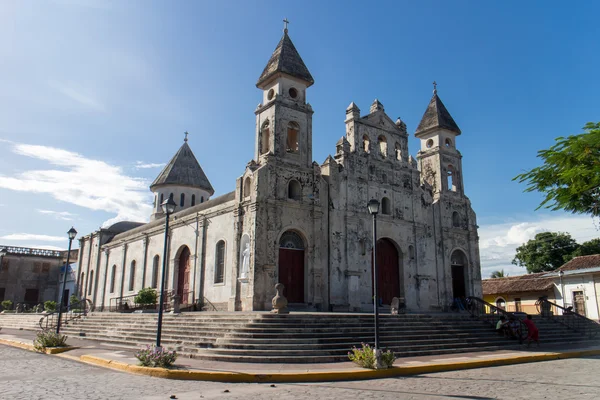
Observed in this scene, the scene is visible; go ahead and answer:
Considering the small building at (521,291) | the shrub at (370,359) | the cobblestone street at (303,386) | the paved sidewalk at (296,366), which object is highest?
the small building at (521,291)

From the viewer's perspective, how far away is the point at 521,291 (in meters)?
41.0

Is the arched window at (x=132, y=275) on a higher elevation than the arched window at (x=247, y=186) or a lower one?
lower

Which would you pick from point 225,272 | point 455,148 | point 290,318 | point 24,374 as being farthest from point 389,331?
point 455,148

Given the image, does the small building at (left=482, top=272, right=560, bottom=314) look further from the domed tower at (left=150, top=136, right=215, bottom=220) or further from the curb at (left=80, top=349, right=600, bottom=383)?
the curb at (left=80, top=349, right=600, bottom=383)

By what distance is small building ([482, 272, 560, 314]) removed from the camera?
129ft

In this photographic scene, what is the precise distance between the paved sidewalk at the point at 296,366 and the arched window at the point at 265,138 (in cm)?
1250

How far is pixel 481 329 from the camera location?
67.8 ft

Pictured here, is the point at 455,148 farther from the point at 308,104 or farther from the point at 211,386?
the point at 211,386

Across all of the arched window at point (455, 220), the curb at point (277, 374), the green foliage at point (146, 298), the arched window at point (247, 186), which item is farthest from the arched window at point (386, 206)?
the curb at point (277, 374)

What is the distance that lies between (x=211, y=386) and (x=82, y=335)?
1445 cm

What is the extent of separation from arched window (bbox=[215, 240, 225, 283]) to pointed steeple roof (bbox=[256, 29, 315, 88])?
359 inches

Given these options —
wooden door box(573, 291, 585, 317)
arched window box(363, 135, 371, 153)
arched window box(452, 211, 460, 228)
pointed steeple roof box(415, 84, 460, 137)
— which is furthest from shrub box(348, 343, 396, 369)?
wooden door box(573, 291, 585, 317)

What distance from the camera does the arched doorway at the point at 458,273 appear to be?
31.2 meters

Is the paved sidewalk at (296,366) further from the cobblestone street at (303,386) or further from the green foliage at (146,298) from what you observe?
the green foliage at (146,298)
